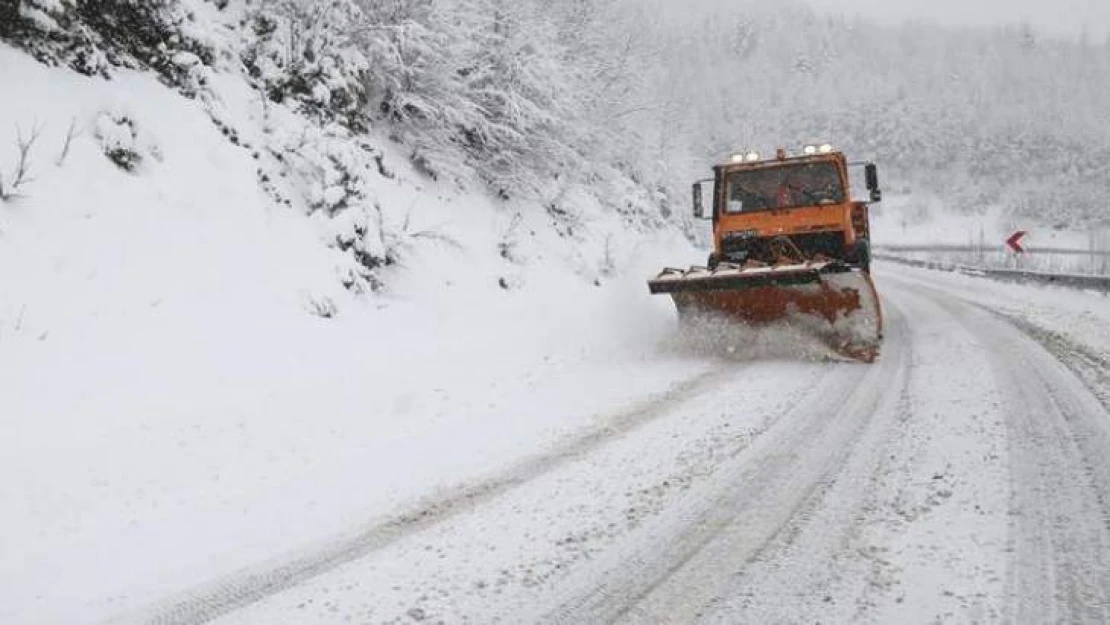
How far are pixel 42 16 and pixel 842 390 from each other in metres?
7.83

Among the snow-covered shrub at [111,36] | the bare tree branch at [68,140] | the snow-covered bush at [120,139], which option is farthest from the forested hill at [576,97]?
the bare tree branch at [68,140]

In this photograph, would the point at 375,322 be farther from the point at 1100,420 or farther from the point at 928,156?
the point at 928,156

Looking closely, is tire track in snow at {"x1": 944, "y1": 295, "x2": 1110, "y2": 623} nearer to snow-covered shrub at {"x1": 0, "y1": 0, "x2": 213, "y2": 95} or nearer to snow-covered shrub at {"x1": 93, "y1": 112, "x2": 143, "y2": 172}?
snow-covered shrub at {"x1": 93, "y1": 112, "x2": 143, "y2": 172}

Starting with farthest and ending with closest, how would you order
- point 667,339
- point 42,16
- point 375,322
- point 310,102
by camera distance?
point 310,102
point 667,339
point 375,322
point 42,16

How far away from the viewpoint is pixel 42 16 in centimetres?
736

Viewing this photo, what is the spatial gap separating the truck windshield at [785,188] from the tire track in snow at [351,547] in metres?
5.22

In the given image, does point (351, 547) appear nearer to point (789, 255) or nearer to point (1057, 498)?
point (1057, 498)

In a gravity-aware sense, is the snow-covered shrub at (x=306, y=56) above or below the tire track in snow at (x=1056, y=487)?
above

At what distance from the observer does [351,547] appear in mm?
3662

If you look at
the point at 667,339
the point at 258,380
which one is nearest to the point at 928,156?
the point at 667,339

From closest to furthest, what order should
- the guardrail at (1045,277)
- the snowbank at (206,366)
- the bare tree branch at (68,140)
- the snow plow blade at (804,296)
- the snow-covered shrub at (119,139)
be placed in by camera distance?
the snowbank at (206,366)
the bare tree branch at (68,140)
the snow-covered shrub at (119,139)
the snow plow blade at (804,296)
the guardrail at (1045,277)

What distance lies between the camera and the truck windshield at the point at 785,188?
9.98 metres

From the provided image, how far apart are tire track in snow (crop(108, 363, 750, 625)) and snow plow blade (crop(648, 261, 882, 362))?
302 cm

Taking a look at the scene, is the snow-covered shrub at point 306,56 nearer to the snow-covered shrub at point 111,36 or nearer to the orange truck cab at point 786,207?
the snow-covered shrub at point 111,36
